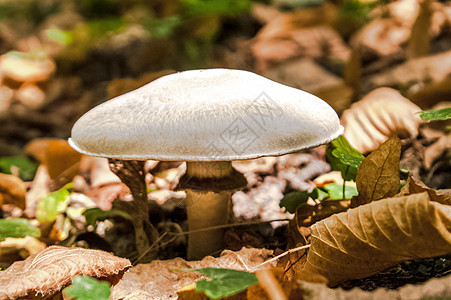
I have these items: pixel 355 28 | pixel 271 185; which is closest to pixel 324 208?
pixel 271 185

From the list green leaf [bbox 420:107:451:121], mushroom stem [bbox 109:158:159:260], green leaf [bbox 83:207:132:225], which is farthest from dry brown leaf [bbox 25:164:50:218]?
green leaf [bbox 420:107:451:121]

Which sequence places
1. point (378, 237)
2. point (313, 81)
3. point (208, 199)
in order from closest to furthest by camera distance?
point (378, 237)
point (208, 199)
point (313, 81)

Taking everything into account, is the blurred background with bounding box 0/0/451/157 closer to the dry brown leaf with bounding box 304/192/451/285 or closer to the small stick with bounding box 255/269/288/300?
the dry brown leaf with bounding box 304/192/451/285

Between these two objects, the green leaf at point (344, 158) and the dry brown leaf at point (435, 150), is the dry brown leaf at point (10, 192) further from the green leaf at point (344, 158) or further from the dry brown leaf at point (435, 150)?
the dry brown leaf at point (435, 150)

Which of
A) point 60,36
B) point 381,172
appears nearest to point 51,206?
point 381,172

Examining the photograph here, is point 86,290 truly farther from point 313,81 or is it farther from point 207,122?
point 313,81


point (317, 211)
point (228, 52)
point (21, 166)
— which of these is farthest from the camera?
point (228, 52)
